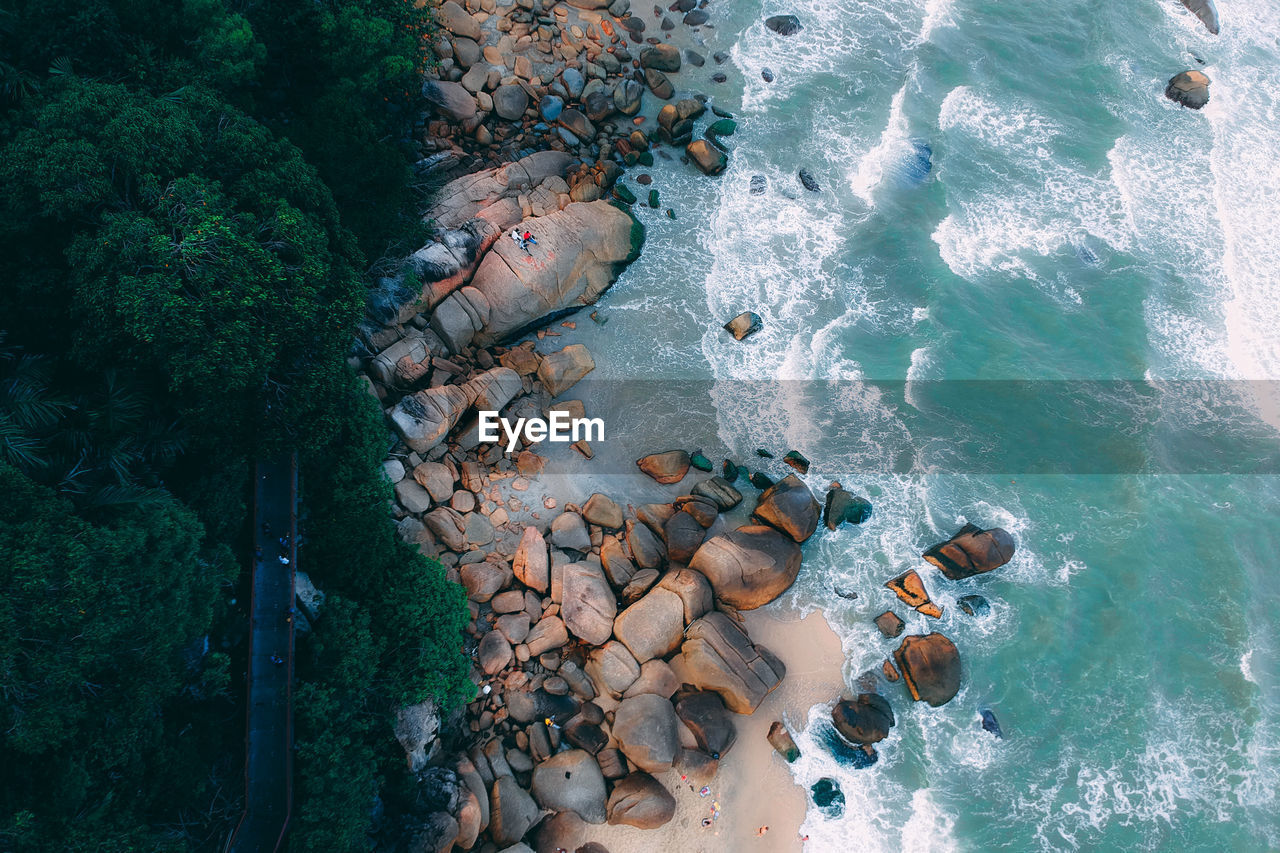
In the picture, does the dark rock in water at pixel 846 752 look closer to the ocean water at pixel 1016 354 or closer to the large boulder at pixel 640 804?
the ocean water at pixel 1016 354

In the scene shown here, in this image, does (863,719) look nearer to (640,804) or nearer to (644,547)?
(640,804)

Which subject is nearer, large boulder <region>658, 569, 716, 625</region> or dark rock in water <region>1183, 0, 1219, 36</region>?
large boulder <region>658, 569, 716, 625</region>

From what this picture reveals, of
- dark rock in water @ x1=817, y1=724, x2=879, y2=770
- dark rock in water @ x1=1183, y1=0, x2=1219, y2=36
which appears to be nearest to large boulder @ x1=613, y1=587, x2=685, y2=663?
dark rock in water @ x1=817, y1=724, x2=879, y2=770

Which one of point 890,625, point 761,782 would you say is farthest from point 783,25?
point 761,782

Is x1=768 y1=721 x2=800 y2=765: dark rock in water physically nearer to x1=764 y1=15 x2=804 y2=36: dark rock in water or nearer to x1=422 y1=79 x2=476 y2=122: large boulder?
x1=422 y1=79 x2=476 y2=122: large boulder

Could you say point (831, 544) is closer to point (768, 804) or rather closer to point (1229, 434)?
point (768, 804)

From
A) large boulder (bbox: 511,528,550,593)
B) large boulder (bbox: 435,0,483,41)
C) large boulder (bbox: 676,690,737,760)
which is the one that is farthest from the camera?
large boulder (bbox: 435,0,483,41)
